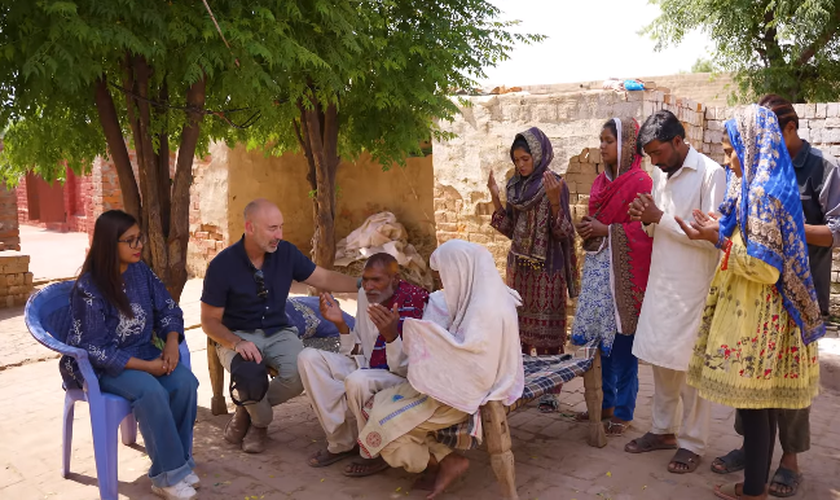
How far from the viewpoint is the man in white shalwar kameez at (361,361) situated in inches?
146

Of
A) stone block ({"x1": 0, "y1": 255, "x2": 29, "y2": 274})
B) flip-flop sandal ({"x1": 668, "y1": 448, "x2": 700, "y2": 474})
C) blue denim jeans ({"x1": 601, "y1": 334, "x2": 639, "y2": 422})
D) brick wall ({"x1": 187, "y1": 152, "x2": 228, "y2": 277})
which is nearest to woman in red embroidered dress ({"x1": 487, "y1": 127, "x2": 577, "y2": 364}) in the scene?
blue denim jeans ({"x1": 601, "y1": 334, "x2": 639, "y2": 422})

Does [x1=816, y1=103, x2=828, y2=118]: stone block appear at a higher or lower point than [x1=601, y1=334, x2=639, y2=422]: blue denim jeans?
higher

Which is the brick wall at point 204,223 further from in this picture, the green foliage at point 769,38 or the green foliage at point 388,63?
the green foliage at point 769,38

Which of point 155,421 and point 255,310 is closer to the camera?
point 155,421

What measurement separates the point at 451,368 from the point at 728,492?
1.56m

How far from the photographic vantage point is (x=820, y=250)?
3469 millimetres

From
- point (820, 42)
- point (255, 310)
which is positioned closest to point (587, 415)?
point (255, 310)

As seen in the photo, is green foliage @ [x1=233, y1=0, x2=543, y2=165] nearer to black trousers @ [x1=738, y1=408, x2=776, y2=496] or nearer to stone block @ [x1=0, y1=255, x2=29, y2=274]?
black trousers @ [x1=738, y1=408, x2=776, y2=496]

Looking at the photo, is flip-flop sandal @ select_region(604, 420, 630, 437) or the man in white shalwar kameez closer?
the man in white shalwar kameez

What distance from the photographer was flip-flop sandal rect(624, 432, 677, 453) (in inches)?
163

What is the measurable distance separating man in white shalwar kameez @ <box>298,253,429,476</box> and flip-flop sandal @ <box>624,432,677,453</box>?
1480mm

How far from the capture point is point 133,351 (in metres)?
3.85

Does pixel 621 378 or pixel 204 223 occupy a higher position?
pixel 204 223

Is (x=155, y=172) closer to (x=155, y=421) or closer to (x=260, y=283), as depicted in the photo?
(x=260, y=283)
